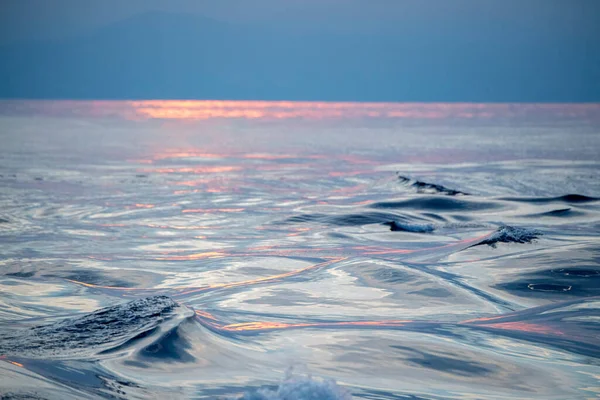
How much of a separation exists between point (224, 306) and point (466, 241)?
555 cm

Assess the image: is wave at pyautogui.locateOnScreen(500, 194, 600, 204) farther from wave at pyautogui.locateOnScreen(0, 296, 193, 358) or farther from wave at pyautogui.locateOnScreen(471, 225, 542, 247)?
wave at pyautogui.locateOnScreen(0, 296, 193, 358)

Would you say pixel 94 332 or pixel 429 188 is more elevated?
pixel 429 188

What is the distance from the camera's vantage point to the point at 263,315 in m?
7.51

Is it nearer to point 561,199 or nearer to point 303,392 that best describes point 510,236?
point 561,199

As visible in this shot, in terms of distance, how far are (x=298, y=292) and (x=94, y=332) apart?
2.79 meters

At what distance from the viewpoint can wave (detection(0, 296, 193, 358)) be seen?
5871 millimetres

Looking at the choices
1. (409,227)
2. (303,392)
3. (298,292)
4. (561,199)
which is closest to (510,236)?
(409,227)

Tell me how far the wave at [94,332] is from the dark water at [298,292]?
0.03m

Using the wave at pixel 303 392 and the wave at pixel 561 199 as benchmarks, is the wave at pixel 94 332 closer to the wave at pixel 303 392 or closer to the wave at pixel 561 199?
the wave at pixel 303 392

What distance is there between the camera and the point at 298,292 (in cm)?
856

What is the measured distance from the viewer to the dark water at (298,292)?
217 inches

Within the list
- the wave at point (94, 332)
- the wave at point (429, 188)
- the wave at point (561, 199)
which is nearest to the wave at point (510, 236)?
the wave at point (561, 199)

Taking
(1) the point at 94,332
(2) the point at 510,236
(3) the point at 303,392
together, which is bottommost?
(3) the point at 303,392

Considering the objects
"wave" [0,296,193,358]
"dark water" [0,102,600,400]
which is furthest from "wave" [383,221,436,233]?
"wave" [0,296,193,358]
